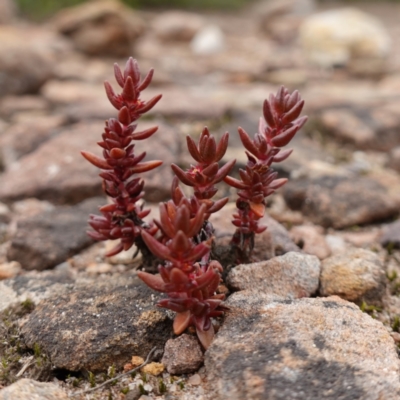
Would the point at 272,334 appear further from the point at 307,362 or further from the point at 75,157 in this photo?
the point at 75,157

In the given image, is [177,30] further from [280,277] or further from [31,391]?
[31,391]

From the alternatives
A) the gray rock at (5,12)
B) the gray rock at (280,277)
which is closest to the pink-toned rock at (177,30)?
the gray rock at (5,12)

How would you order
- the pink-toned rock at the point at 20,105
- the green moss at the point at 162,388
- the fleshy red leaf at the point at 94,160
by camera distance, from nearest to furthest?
the green moss at the point at 162,388, the fleshy red leaf at the point at 94,160, the pink-toned rock at the point at 20,105

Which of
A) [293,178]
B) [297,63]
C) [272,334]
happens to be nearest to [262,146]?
[272,334]

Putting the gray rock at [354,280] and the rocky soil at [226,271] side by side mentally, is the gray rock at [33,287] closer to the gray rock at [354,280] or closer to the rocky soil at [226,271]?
the rocky soil at [226,271]

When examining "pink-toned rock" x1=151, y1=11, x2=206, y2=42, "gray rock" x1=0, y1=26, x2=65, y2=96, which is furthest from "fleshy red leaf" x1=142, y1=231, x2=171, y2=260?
"pink-toned rock" x1=151, y1=11, x2=206, y2=42

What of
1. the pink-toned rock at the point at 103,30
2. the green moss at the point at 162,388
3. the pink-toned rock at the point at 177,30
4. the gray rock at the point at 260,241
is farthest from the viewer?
the pink-toned rock at the point at 177,30

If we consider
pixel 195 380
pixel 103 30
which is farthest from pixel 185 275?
pixel 103 30
